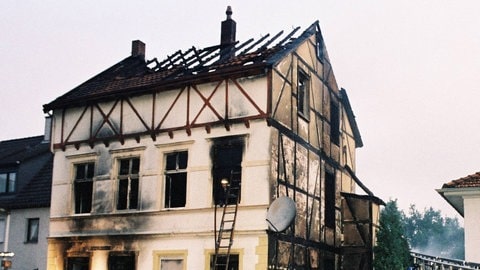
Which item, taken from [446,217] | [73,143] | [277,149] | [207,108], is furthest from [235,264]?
[446,217]

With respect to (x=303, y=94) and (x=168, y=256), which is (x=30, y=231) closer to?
(x=168, y=256)

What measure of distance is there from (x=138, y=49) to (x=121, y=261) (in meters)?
10.4

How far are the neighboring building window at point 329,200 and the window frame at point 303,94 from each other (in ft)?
9.43

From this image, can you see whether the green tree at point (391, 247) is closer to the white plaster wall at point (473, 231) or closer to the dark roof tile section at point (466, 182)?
the white plaster wall at point (473, 231)

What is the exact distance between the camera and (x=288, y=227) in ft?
61.1

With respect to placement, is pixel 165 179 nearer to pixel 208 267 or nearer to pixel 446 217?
pixel 208 267

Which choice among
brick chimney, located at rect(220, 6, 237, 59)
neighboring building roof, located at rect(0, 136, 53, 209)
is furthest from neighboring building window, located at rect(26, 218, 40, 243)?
brick chimney, located at rect(220, 6, 237, 59)

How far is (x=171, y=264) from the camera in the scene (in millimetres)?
20172

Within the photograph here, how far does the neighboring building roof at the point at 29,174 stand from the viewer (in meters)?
29.1

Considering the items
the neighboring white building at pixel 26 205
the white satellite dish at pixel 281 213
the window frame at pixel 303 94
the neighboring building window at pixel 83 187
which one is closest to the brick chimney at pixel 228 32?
the window frame at pixel 303 94

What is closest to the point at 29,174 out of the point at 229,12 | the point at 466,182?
the point at 229,12

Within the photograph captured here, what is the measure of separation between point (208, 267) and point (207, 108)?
16.0 ft

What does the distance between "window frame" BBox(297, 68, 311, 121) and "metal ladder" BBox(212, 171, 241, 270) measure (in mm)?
3845

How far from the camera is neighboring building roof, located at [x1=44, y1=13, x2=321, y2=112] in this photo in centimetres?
1994
